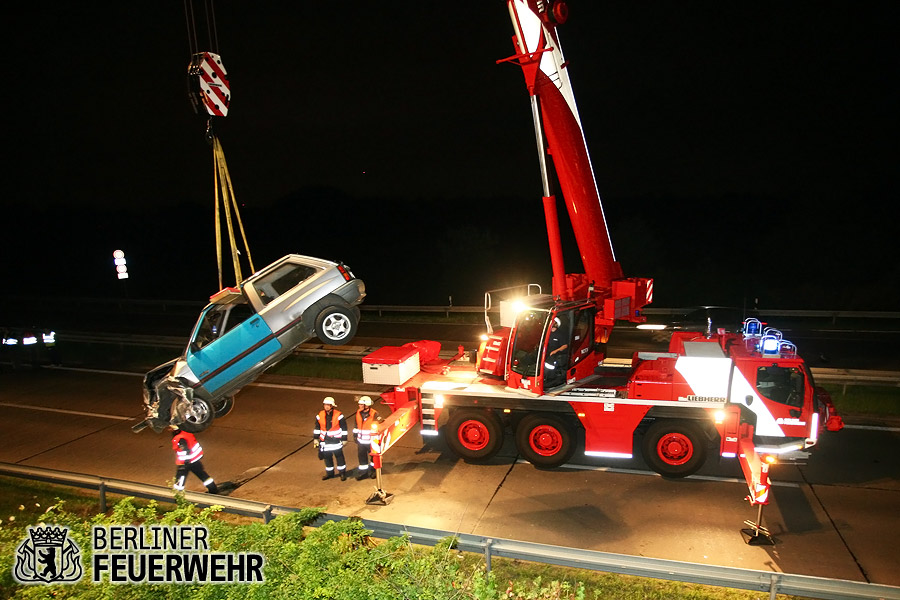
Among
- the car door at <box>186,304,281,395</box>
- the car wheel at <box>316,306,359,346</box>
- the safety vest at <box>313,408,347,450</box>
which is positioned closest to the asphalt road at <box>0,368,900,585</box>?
the safety vest at <box>313,408,347,450</box>

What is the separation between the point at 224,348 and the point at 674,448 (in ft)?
22.8

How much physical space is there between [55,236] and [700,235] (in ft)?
178

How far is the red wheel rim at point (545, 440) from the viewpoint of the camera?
8.95m

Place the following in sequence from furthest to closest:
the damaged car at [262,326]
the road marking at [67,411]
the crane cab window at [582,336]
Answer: the road marking at [67,411] < the crane cab window at [582,336] < the damaged car at [262,326]

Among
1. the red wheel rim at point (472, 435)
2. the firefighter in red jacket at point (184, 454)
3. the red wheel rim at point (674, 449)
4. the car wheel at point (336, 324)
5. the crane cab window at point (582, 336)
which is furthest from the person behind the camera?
the red wheel rim at point (472, 435)

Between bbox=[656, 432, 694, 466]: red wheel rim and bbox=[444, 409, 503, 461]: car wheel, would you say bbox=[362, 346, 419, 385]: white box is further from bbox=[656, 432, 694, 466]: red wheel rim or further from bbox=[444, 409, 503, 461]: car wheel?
bbox=[656, 432, 694, 466]: red wheel rim

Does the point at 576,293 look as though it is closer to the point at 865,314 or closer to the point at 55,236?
the point at 865,314

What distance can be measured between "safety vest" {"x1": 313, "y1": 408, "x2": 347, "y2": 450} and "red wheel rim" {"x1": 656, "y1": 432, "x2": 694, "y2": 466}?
5088 millimetres

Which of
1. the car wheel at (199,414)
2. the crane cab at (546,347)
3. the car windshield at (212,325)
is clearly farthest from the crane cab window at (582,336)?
the car wheel at (199,414)

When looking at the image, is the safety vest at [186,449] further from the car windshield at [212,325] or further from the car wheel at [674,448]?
the car wheel at [674,448]

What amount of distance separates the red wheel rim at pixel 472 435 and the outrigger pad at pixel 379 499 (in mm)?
1669

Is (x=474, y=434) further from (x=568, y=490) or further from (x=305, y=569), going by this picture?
(x=305, y=569)

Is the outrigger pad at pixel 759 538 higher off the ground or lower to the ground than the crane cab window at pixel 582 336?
lower

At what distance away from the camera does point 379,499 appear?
8.31m
